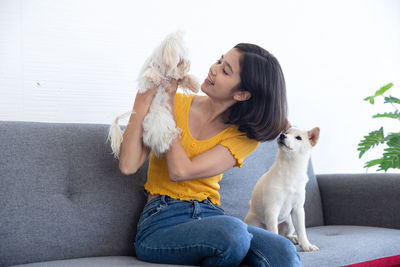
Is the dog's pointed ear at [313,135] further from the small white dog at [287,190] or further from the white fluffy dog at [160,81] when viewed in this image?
the white fluffy dog at [160,81]

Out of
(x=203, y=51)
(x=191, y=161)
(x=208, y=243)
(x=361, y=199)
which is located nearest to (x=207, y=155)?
(x=191, y=161)

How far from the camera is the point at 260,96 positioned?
1.67 metres

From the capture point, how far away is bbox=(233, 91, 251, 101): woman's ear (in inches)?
65.8

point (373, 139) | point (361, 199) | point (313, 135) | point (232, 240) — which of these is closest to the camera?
point (232, 240)

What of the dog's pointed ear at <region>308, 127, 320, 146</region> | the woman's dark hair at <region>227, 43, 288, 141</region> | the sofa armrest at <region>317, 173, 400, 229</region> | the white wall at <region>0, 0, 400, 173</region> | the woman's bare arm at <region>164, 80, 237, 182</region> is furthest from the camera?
the sofa armrest at <region>317, 173, 400, 229</region>

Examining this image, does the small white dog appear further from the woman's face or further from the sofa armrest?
the sofa armrest

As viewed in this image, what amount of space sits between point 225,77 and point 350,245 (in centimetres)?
90

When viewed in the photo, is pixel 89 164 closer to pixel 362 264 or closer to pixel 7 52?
pixel 7 52

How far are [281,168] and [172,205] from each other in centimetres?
56

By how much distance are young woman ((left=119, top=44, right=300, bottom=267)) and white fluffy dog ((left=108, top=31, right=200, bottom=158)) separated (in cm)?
3

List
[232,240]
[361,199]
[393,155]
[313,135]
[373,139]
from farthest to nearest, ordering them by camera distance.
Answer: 1. [373,139]
2. [393,155]
3. [361,199]
4. [313,135]
5. [232,240]

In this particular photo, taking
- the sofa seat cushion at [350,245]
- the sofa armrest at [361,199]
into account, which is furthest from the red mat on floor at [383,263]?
the sofa armrest at [361,199]

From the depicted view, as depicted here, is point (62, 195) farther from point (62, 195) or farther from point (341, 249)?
point (341, 249)

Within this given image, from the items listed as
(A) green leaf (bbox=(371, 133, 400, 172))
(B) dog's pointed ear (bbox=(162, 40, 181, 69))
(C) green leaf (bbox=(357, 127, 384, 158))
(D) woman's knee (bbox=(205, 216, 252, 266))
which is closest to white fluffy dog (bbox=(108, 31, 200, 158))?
(B) dog's pointed ear (bbox=(162, 40, 181, 69))
